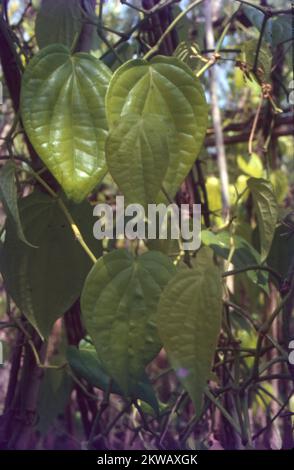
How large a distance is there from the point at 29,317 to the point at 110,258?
125mm

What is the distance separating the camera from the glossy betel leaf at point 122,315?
0.50 meters

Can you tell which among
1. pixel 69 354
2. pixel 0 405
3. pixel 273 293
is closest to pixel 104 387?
pixel 69 354

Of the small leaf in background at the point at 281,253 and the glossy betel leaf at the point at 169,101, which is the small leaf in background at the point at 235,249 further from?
the glossy betel leaf at the point at 169,101

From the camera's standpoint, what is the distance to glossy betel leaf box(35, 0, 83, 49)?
0.68 meters

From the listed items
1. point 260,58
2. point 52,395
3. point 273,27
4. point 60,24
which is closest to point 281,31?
point 273,27

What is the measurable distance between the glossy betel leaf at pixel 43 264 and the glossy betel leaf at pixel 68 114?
0.31 ft

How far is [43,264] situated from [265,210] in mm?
213

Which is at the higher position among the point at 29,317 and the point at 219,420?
the point at 29,317

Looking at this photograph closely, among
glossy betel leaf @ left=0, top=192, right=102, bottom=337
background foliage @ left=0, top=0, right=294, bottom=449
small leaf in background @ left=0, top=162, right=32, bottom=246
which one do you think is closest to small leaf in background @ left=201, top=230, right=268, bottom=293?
background foliage @ left=0, top=0, right=294, bottom=449

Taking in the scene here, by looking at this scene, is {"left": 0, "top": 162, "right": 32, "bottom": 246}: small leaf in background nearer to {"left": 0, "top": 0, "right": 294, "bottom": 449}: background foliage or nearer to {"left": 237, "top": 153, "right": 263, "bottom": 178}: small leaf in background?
{"left": 0, "top": 0, "right": 294, "bottom": 449}: background foliage

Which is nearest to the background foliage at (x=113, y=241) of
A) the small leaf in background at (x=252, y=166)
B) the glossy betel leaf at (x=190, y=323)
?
the glossy betel leaf at (x=190, y=323)

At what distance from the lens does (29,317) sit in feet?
1.92
